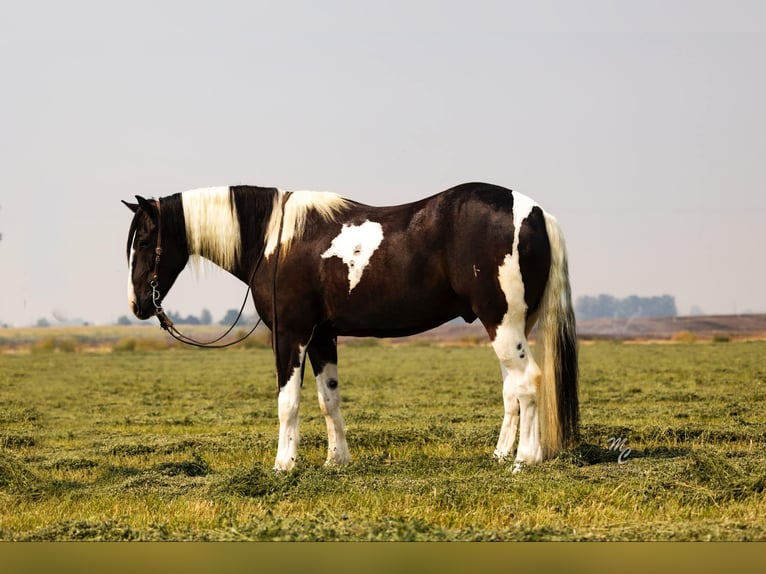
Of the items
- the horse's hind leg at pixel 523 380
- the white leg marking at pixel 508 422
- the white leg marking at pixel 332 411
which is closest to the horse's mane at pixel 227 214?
the white leg marking at pixel 332 411

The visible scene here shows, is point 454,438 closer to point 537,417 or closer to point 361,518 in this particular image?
point 537,417

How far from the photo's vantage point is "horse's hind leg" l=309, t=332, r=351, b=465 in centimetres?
821

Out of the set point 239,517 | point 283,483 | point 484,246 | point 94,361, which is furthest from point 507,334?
point 94,361

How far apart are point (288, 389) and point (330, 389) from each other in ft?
1.63

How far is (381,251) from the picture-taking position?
303 inches

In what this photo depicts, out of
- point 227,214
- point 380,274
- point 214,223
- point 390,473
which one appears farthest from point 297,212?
point 390,473

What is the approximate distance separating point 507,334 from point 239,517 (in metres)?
2.78

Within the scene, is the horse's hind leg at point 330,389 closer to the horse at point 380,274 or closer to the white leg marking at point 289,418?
the horse at point 380,274

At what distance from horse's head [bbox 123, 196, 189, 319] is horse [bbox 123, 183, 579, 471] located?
0.04 feet

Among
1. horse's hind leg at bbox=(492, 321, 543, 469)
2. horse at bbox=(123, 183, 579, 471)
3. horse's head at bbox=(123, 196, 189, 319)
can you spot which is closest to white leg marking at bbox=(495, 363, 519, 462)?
horse at bbox=(123, 183, 579, 471)

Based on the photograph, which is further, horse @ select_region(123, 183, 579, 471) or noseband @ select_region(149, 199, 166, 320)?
noseband @ select_region(149, 199, 166, 320)

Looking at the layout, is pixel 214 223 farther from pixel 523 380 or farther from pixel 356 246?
pixel 523 380

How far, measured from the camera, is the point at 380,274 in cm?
767

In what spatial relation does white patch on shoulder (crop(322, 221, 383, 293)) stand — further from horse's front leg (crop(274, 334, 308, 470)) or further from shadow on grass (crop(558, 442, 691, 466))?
shadow on grass (crop(558, 442, 691, 466))
